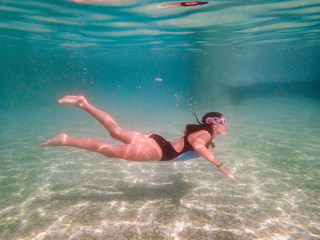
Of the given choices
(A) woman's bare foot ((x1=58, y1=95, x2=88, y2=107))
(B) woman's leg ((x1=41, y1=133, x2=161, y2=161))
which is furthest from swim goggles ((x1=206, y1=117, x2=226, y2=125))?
(A) woman's bare foot ((x1=58, y1=95, x2=88, y2=107))

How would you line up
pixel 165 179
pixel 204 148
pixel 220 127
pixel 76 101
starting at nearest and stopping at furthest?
1. pixel 204 148
2. pixel 220 127
3. pixel 76 101
4. pixel 165 179

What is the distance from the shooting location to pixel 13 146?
483 inches

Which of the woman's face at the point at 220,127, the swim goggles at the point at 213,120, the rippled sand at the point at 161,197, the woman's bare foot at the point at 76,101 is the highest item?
the woman's bare foot at the point at 76,101

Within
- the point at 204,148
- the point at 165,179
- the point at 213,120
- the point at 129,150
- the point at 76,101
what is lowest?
the point at 165,179

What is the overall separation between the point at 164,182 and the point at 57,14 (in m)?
15.6

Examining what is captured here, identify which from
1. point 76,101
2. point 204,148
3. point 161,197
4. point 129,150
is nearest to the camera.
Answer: point 204,148

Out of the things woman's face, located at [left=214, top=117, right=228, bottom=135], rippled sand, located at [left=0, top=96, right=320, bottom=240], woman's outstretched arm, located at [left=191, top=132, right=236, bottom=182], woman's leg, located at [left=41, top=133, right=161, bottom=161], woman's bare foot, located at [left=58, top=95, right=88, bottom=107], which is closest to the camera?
woman's outstretched arm, located at [left=191, top=132, right=236, bottom=182]

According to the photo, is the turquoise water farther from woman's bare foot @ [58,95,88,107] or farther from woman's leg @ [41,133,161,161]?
woman's bare foot @ [58,95,88,107]

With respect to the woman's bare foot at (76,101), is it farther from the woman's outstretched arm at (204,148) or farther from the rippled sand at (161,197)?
the woman's outstretched arm at (204,148)

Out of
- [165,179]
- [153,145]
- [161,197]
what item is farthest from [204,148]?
[165,179]

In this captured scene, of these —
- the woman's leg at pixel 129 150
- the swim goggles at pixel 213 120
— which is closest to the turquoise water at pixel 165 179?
the woman's leg at pixel 129 150

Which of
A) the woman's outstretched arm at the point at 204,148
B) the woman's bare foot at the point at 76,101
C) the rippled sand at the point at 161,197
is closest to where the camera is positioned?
the woman's outstretched arm at the point at 204,148

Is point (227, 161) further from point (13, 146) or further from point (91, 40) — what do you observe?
point (91, 40)

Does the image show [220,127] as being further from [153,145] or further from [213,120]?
[153,145]
